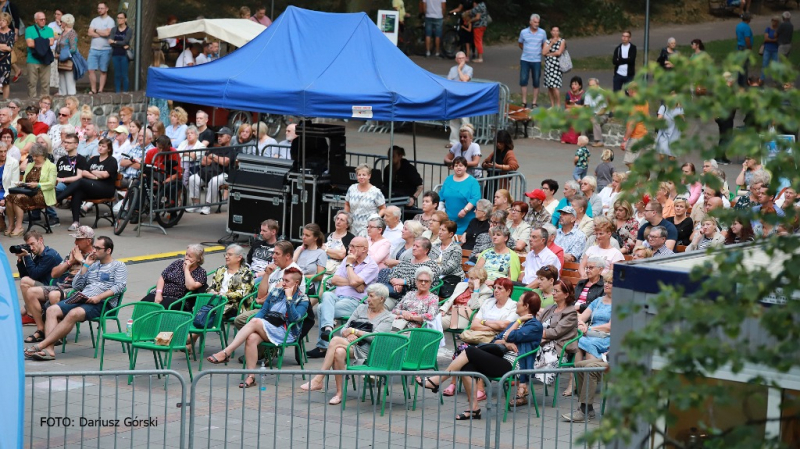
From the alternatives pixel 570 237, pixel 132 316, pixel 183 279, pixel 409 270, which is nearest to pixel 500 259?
pixel 409 270

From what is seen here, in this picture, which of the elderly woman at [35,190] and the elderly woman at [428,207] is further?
the elderly woman at [35,190]

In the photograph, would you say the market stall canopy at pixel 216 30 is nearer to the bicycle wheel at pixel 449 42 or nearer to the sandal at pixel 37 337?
the bicycle wheel at pixel 449 42

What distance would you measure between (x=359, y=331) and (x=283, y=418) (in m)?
1.33

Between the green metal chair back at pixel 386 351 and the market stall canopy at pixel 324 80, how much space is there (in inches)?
218

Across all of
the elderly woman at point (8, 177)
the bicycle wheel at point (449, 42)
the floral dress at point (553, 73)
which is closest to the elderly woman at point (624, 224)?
the elderly woman at point (8, 177)

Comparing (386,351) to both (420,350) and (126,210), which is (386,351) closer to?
(420,350)

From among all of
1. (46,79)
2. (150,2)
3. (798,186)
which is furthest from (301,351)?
(150,2)

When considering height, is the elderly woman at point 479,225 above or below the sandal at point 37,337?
above

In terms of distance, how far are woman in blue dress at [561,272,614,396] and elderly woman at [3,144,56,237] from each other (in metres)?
8.93

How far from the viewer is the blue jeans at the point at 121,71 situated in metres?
26.1

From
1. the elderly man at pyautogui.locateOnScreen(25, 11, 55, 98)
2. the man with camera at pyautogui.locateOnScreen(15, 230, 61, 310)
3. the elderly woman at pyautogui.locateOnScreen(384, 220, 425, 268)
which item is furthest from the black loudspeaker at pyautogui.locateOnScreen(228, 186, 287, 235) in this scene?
the elderly man at pyautogui.locateOnScreen(25, 11, 55, 98)

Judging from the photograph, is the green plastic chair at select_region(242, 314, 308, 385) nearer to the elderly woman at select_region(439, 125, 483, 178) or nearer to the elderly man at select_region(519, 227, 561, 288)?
the elderly man at select_region(519, 227, 561, 288)

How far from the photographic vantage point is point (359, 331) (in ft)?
37.0

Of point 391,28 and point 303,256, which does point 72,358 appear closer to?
point 303,256
